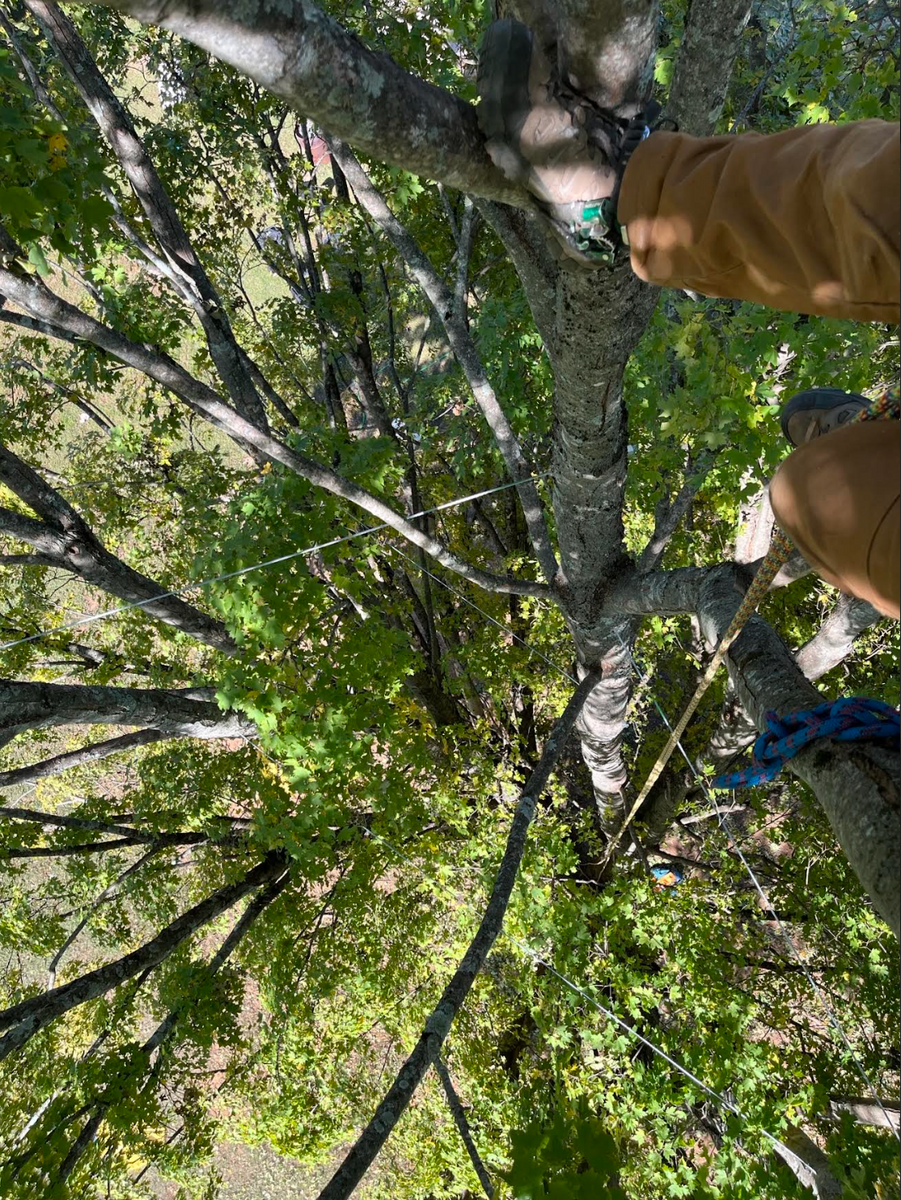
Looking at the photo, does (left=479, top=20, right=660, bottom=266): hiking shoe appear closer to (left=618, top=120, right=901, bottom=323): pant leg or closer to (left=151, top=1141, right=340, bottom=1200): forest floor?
(left=618, top=120, right=901, bottom=323): pant leg

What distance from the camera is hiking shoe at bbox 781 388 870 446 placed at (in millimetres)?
2480

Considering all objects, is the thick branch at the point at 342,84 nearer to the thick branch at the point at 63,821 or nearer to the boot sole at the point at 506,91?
the boot sole at the point at 506,91

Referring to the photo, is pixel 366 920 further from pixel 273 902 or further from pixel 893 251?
pixel 893 251

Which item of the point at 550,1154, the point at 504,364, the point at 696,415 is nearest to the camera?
the point at 550,1154

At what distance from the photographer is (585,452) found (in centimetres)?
298

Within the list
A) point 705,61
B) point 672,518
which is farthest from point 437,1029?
point 705,61

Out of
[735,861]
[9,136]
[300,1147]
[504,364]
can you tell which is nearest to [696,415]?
[9,136]

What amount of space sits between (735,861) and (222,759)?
15.9 ft

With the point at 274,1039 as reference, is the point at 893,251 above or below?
above

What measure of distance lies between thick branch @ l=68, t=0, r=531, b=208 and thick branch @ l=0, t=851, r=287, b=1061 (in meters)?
5.17

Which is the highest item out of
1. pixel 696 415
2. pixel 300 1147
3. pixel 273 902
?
pixel 696 415

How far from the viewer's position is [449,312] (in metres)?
3.34

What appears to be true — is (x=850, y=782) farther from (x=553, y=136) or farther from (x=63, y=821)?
(x=63, y=821)

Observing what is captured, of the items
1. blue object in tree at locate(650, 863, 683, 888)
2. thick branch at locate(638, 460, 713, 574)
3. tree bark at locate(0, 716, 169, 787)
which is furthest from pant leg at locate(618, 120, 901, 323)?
blue object in tree at locate(650, 863, 683, 888)
